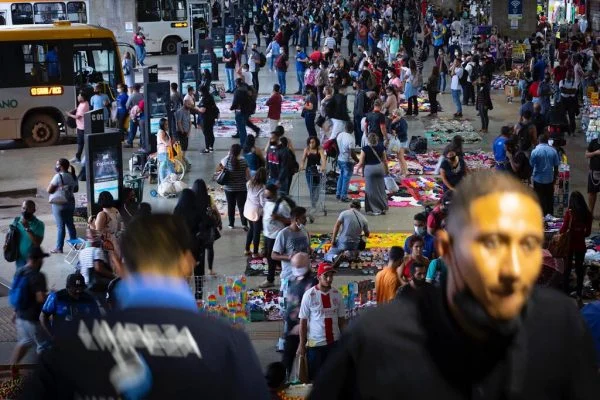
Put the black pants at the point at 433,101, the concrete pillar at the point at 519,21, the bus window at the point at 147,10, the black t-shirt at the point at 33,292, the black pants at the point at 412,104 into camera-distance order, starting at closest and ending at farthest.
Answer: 1. the black t-shirt at the point at 33,292
2. the black pants at the point at 433,101
3. the black pants at the point at 412,104
4. the bus window at the point at 147,10
5. the concrete pillar at the point at 519,21

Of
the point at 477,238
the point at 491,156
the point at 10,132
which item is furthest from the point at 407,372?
the point at 10,132

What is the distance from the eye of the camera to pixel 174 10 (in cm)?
4575

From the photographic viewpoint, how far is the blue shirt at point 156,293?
8.22 feet

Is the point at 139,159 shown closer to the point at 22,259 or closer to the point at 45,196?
the point at 45,196

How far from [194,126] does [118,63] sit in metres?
2.49

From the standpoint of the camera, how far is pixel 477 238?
2.19 metres

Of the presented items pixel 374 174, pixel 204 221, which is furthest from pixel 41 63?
pixel 204 221

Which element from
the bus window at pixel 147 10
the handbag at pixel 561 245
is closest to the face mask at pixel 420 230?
Answer: the handbag at pixel 561 245

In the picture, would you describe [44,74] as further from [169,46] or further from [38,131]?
[169,46]

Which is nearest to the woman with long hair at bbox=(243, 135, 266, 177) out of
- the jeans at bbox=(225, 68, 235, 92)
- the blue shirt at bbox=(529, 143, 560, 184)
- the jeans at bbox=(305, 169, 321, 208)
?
the jeans at bbox=(305, 169, 321, 208)

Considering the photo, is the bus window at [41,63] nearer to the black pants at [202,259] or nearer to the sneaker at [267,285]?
the black pants at [202,259]

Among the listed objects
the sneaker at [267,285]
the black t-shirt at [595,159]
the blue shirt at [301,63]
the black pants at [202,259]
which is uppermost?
the blue shirt at [301,63]

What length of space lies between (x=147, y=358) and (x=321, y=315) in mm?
7919

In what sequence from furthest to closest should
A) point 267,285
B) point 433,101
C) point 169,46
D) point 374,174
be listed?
1. point 169,46
2. point 433,101
3. point 374,174
4. point 267,285
